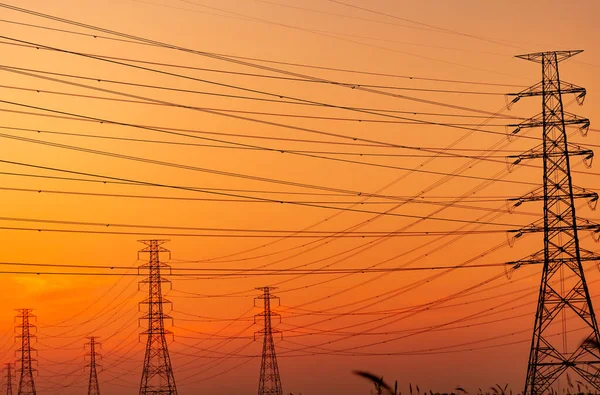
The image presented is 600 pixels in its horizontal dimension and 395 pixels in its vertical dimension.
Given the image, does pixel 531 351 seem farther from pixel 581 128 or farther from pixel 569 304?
pixel 581 128

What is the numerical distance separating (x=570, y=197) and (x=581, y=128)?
14.0ft

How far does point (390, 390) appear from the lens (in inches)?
508

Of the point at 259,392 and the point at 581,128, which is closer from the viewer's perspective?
the point at 581,128

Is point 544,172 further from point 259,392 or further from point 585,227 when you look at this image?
point 259,392

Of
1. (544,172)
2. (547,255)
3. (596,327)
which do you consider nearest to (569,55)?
(544,172)

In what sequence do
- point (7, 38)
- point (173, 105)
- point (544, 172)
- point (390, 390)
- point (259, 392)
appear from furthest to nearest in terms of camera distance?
point (259, 392)
point (544, 172)
point (173, 105)
point (7, 38)
point (390, 390)

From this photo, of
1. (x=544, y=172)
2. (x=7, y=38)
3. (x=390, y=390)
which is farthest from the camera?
(x=544, y=172)

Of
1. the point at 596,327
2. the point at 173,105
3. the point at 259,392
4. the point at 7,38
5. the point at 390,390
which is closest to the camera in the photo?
the point at 390,390

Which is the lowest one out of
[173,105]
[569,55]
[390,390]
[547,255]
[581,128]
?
[390,390]

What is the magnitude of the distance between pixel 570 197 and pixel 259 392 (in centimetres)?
3678

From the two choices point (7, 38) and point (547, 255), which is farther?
point (547, 255)

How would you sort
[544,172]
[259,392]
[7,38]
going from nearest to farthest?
[7,38]
[544,172]
[259,392]

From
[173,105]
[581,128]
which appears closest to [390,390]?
[173,105]

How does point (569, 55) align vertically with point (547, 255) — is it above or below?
above
